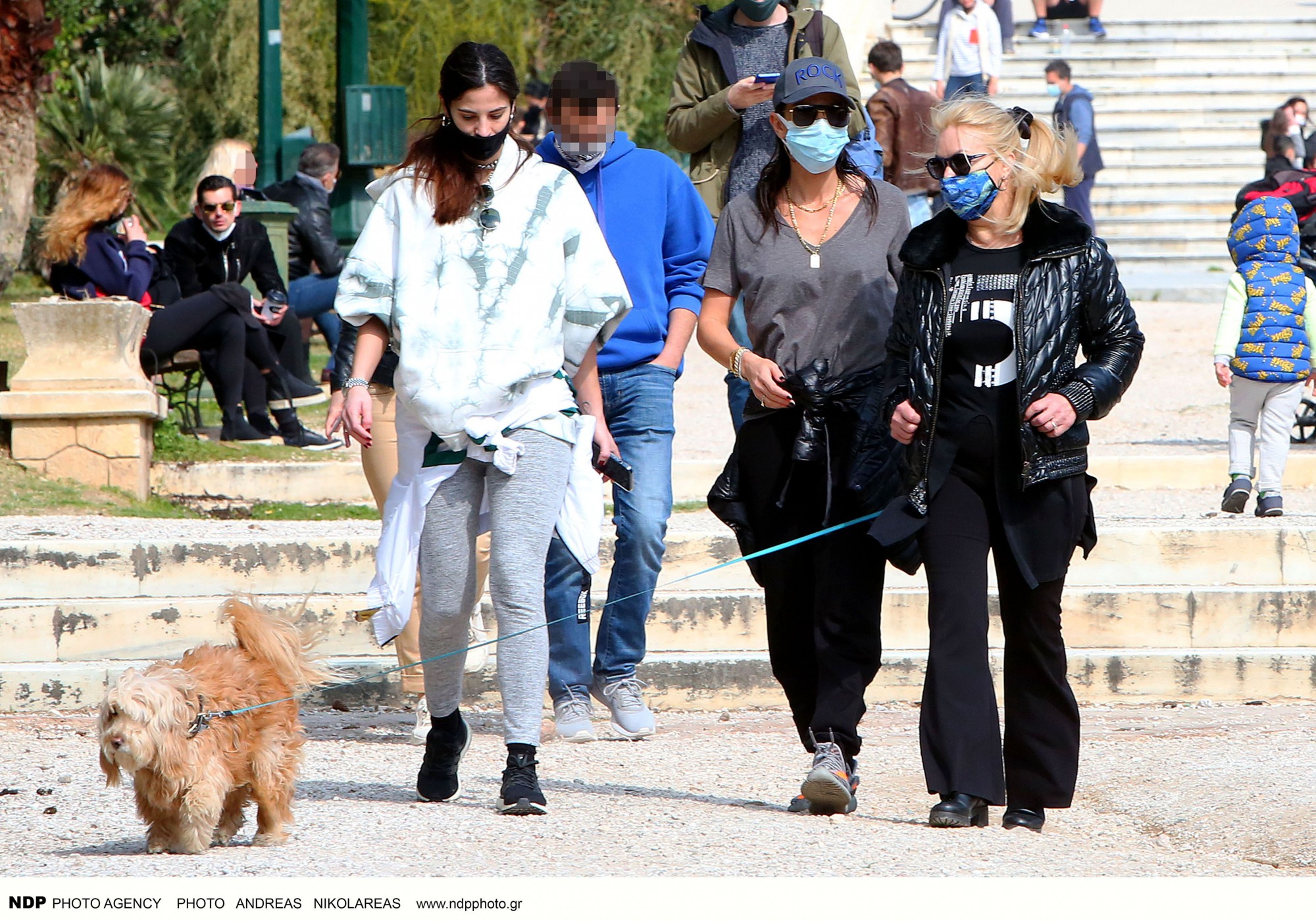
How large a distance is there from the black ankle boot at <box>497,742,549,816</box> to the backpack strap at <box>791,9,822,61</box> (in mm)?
2972

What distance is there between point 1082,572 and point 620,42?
1645 centimetres

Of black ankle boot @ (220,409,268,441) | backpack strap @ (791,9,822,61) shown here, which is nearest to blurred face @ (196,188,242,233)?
black ankle boot @ (220,409,268,441)

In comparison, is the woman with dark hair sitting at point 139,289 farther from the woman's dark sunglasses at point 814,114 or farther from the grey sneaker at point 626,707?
the woman's dark sunglasses at point 814,114

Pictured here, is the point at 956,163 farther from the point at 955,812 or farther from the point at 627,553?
the point at 627,553

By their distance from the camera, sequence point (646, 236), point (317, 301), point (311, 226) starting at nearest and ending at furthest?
point (646, 236) → point (317, 301) → point (311, 226)

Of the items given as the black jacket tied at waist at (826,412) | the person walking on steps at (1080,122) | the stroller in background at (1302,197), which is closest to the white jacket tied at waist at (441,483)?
the black jacket tied at waist at (826,412)

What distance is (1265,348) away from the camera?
353 inches

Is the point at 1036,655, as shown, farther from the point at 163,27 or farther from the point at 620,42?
the point at 163,27

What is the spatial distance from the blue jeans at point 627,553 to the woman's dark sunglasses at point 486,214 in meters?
1.30

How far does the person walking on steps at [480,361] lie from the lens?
4789 millimetres

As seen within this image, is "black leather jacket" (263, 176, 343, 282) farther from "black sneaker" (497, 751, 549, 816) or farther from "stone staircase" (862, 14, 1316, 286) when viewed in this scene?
"black sneaker" (497, 751, 549, 816)

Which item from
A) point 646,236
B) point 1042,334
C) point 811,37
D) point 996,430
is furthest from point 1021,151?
point 811,37

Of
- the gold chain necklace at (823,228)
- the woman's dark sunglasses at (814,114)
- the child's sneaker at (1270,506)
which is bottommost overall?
the child's sneaker at (1270,506)

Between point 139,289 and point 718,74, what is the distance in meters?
5.13
